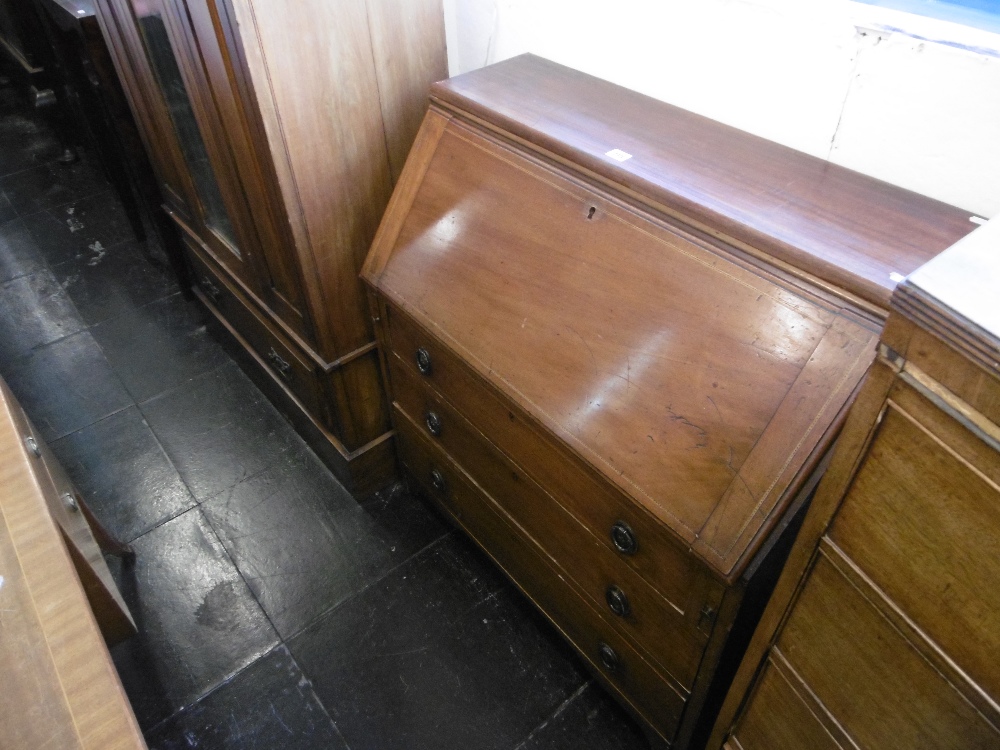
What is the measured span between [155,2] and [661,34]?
3.99ft

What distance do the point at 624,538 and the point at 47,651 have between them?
863mm

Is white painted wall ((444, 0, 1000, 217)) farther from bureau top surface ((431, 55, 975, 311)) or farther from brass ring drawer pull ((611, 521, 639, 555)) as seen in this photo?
brass ring drawer pull ((611, 521, 639, 555))

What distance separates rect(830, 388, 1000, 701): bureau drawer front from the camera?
2.02 feet

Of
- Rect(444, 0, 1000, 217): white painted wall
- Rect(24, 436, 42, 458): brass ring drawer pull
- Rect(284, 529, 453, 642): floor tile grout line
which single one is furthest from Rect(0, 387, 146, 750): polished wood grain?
Rect(444, 0, 1000, 217): white painted wall

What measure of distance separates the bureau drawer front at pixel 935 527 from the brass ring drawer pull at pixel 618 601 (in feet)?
2.01

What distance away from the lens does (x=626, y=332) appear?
3.73ft

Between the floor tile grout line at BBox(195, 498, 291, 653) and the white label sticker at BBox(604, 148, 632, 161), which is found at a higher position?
the white label sticker at BBox(604, 148, 632, 161)

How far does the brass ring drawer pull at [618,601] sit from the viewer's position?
4.30ft

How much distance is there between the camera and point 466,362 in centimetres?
134

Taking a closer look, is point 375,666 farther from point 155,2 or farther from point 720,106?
point 155,2

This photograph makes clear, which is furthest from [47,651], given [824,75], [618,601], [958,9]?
[958,9]

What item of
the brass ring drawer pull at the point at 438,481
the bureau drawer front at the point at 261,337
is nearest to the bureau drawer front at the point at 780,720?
the brass ring drawer pull at the point at 438,481

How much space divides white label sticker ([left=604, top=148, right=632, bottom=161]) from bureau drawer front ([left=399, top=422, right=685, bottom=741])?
849 mm

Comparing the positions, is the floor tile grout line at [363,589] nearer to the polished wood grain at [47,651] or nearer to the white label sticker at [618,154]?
the polished wood grain at [47,651]
